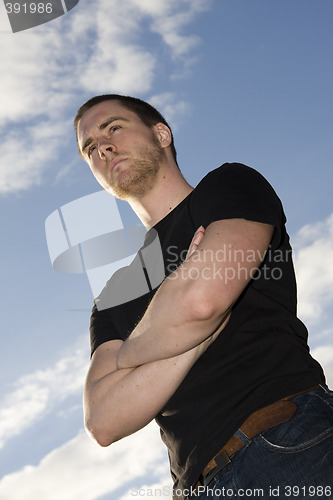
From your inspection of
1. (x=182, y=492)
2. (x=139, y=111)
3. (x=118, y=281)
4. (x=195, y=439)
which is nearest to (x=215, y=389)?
(x=195, y=439)

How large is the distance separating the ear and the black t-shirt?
1.48 meters

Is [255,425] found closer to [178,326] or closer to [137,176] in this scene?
[178,326]

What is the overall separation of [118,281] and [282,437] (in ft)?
5.89

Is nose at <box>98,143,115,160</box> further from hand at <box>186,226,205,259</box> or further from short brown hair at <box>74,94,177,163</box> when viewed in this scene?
hand at <box>186,226,205,259</box>

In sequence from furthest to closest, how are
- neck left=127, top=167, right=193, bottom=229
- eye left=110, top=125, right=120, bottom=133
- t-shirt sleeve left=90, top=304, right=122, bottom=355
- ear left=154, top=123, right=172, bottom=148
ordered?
ear left=154, top=123, right=172, bottom=148, eye left=110, top=125, right=120, bottom=133, neck left=127, top=167, right=193, bottom=229, t-shirt sleeve left=90, top=304, right=122, bottom=355

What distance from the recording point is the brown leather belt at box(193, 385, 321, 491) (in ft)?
7.50

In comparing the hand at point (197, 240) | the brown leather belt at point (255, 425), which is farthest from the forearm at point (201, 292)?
the brown leather belt at point (255, 425)

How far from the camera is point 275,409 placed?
2318mm

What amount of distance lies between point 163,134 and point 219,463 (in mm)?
2930

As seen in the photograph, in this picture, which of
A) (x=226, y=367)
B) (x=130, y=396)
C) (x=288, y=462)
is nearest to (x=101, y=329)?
(x=130, y=396)

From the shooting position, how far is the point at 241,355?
8.30 ft

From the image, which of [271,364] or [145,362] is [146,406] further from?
[271,364]

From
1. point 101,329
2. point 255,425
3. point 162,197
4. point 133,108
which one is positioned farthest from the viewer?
point 133,108

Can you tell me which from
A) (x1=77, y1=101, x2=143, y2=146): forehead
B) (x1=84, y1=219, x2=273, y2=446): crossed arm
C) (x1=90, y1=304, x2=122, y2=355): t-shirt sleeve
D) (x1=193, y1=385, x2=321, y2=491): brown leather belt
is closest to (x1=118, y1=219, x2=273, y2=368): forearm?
(x1=84, y1=219, x2=273, y2=446): crossed arm
